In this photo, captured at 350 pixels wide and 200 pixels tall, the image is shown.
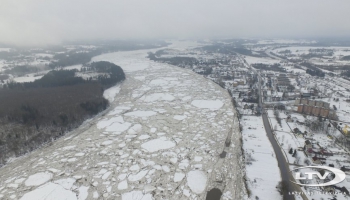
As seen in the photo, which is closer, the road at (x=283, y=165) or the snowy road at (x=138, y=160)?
the snowy road at (x=138, y=160)

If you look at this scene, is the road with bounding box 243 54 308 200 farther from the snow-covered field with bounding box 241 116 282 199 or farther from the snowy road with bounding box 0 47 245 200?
the snowy road with bounding box 0 47 245 200

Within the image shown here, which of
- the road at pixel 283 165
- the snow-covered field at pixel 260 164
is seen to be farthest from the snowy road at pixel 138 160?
the road at pixel 283 165

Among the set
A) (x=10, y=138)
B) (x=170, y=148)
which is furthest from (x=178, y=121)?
(x=10, y=138)

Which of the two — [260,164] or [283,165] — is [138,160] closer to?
[260,164]

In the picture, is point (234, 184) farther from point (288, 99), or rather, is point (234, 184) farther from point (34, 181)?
point (288, 99)

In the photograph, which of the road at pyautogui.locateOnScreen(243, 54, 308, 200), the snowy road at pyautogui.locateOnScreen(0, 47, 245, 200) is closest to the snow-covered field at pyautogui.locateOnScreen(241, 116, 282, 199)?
the road at pyautogui.locateOnScreen(243, 54, 308, 200)

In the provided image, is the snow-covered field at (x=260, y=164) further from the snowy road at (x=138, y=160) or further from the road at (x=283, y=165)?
the snowy road at (x=138, y=160)
